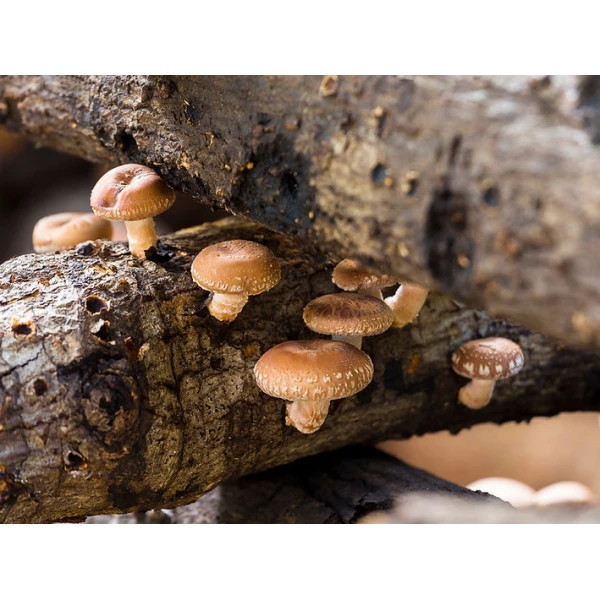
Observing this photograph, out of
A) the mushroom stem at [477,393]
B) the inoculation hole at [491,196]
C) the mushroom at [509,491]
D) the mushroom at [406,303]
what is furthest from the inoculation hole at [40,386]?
the mushroom at [509,491]

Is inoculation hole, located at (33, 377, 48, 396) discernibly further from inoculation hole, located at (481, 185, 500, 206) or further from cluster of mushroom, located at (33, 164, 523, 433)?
inoculation hole, located at (481, 185, 500, 206)

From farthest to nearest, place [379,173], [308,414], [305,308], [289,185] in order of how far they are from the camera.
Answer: [308,414]
[305,308]
[289,185]
[379,173]

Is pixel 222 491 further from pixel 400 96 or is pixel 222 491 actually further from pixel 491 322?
pixel 400 96

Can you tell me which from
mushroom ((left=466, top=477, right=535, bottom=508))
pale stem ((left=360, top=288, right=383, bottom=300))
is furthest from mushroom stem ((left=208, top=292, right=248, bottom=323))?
mushroom ((left=466, top=477, right=535, bottom=508))

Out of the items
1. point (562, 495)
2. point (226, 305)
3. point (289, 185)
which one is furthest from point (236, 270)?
point (562, 495)

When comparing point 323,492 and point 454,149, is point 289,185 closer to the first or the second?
point 454,149

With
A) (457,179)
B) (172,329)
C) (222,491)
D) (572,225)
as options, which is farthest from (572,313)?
(222,491)

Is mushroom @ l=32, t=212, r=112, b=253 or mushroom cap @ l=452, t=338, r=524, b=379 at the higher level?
mushroom @ l=32, t=212, r=112, b=253
